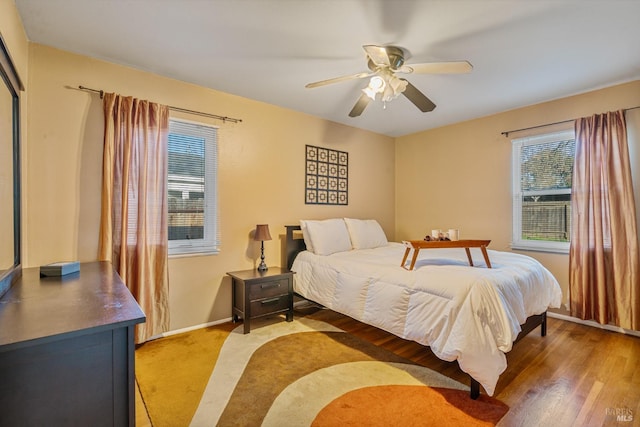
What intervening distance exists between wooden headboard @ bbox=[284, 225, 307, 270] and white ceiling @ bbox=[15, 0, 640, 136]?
5.29 feet

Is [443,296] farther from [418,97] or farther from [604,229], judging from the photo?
[604,229]

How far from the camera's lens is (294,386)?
2047 mm

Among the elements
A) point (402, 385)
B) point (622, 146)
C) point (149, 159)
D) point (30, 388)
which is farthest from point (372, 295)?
point (622, 146)

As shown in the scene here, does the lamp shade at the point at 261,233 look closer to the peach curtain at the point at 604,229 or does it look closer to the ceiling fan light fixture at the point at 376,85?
the ceiling fan light fixture at the point at 376,85

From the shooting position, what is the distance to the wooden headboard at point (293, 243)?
3.67m

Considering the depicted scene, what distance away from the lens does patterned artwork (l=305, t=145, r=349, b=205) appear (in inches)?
159

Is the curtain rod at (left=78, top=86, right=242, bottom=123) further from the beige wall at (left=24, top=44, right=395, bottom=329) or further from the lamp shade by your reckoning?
the lamp shade

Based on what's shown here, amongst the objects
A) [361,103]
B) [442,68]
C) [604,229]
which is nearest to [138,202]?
[361,103]

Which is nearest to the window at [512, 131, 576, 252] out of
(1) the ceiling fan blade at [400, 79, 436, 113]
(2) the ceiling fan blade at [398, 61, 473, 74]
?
(1) the ceiling fan blade at [400, 79, 436, 113]

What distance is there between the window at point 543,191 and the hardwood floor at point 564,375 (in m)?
1.02

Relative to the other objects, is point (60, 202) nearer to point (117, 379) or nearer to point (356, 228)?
point (117, 379)

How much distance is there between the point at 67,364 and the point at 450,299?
1976 millimetres

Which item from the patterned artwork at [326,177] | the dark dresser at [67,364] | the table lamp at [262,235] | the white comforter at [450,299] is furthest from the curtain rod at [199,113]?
the dark dresser at [67,364]

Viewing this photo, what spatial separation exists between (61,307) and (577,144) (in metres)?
4.45
